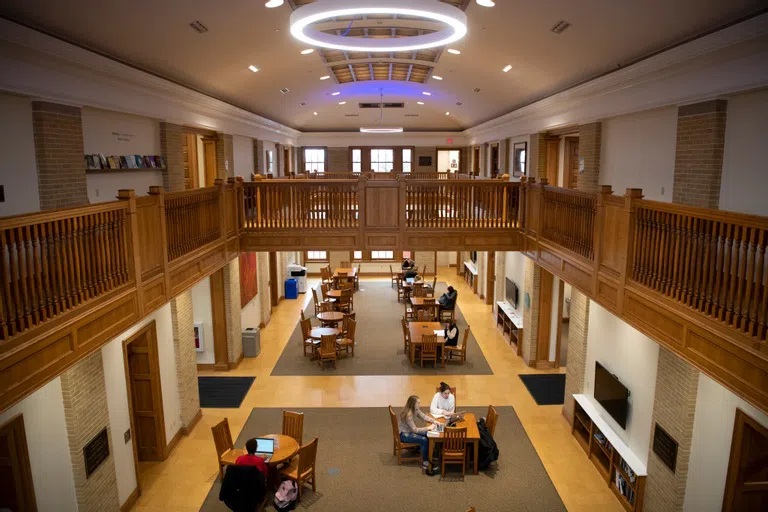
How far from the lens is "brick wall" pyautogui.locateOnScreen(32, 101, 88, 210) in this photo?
672 cm

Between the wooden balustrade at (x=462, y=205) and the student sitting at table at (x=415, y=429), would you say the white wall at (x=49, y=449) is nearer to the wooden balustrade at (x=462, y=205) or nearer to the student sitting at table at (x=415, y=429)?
the student sitting at table at (x=415, y=429)

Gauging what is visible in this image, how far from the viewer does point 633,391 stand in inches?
313

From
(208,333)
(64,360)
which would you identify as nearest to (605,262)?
(64,360)

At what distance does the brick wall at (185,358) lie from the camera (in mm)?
9680

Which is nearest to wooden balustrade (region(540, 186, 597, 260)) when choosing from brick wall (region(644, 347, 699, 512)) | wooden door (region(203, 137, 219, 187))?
brick wall (region(644, 347, 699, 512))

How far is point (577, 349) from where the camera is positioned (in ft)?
32.8

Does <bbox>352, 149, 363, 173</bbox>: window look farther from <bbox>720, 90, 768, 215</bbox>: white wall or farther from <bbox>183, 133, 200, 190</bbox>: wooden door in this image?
<bbox>720, 90, 768, 215</bbox>: white wall

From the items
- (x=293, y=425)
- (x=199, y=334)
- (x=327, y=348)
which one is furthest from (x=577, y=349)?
(x=199, y=334)

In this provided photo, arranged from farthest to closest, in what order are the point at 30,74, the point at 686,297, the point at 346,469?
1. the point at 346,469
2. the point at 30,74
3. the point at 686,297

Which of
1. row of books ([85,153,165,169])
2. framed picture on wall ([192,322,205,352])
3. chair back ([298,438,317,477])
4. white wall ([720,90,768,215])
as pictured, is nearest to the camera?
white wall ([720,90,768,215])

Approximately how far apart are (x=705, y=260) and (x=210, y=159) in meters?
11.9

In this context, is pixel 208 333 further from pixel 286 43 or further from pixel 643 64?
pixel 643 64

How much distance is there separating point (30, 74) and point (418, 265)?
1924 centimetres

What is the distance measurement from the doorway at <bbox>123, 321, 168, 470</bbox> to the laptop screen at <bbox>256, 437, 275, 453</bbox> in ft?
7.10
